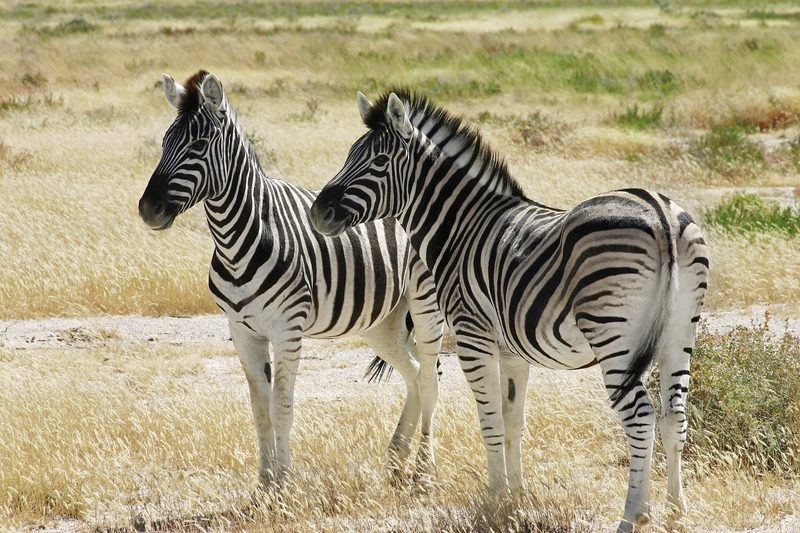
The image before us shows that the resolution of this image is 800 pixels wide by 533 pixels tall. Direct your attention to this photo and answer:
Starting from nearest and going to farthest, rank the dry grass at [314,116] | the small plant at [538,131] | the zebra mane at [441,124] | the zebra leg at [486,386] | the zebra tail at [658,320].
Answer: the zebra tail at [658,320] < the zebra leg at [486,386] < the zebra mane at [441,124] < the dry grass at [314,116] < the small plant at [538,131]

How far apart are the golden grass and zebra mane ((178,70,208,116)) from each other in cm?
208

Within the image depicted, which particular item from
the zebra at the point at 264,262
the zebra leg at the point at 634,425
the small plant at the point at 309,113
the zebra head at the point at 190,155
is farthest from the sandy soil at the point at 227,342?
the small plant at the point at 309,113

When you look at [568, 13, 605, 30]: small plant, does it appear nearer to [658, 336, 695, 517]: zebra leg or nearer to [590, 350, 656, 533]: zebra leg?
[658, 336, 695, 517]: zebra leg

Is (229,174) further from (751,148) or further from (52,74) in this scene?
(52,74)

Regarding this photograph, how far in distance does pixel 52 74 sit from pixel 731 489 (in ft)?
91.7

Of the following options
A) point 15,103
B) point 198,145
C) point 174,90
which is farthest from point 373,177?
point 15,103

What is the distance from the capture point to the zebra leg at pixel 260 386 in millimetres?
5738

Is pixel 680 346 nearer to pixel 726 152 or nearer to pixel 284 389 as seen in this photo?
pixel 284 389

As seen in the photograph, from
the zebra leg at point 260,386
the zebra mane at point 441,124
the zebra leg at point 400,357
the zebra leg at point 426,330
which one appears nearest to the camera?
the zebra mane at point 441,124

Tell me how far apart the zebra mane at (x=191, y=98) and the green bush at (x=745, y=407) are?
3340 millimetres

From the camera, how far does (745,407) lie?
20.1ft

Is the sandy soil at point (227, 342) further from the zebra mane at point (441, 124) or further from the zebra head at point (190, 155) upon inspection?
the zebra head at point (190, 155)

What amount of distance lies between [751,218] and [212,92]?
835 centimetres

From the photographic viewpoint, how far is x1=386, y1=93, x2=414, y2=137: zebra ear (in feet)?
17.4
